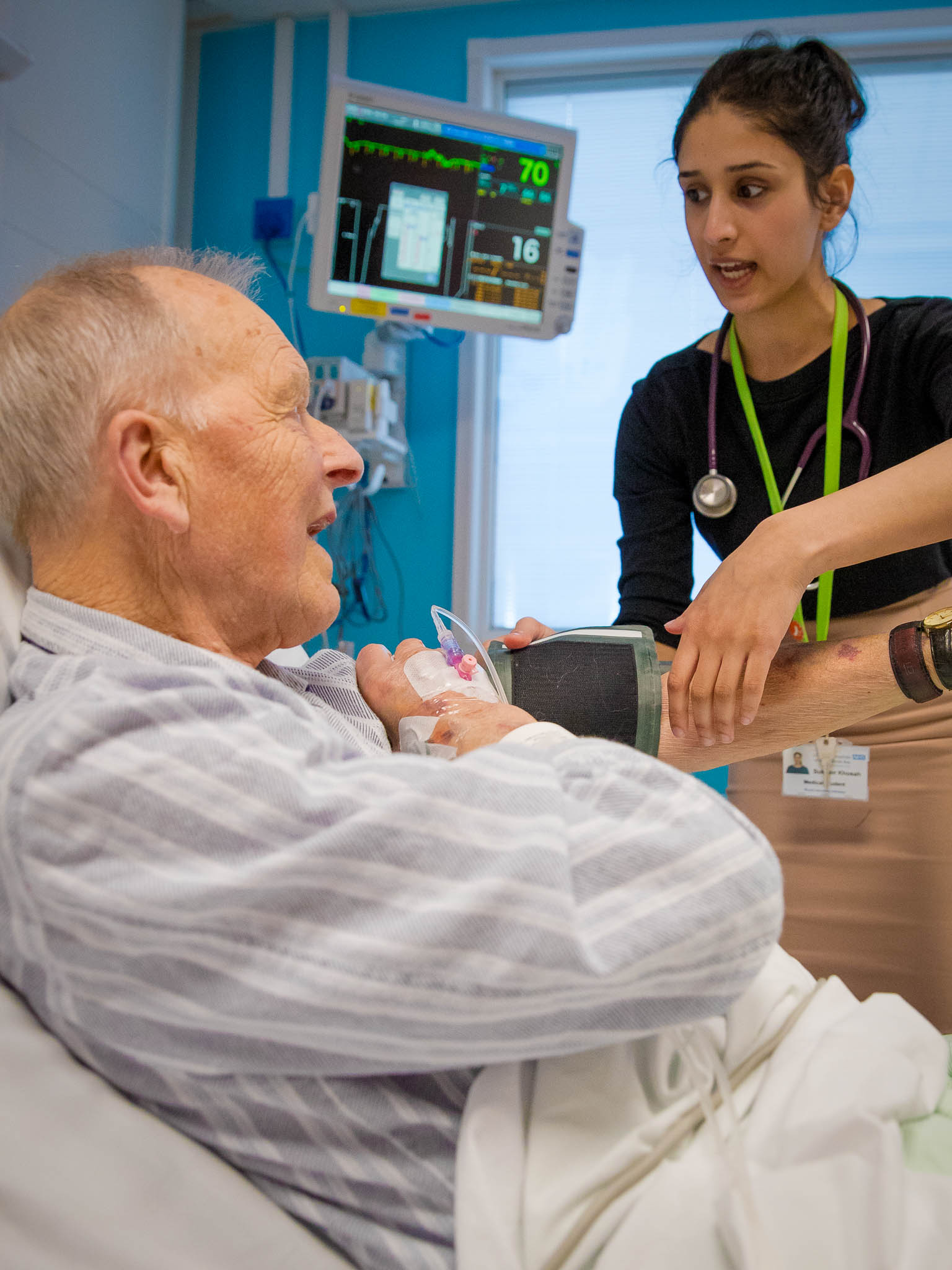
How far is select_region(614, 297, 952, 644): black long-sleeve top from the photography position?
1.68 metres

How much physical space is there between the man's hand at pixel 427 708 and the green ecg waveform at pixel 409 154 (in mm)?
2016

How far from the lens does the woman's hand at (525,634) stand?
1386mm

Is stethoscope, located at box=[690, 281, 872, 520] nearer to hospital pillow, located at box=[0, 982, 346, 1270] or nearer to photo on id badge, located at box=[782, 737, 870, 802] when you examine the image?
photo on id badge, located at box=[782, 737, 870, 802]

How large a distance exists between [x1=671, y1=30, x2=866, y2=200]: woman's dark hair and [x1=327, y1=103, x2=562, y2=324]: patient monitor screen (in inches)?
49.3

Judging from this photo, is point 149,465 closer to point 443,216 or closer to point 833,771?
point 833,771

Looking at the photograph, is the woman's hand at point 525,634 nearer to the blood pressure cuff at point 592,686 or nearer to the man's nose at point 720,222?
the blood pressure cuff at point 592,686

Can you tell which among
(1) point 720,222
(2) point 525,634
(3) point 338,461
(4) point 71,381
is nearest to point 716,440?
(1) point 720,222

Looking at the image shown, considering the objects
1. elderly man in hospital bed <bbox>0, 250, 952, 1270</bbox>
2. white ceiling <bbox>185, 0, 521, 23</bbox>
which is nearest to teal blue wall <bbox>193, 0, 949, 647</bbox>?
white ceiling <bbox>185, 0, 521, 23</bbox>

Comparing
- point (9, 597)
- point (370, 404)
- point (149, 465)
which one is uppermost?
point (370, 404)

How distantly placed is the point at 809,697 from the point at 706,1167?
31.0 inches

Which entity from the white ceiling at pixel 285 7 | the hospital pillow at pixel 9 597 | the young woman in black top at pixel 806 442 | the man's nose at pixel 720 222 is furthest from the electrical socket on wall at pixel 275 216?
the hospital pillow at pixel 9 597

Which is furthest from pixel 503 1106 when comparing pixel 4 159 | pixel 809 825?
pixel 4 159

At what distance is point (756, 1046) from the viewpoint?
35.6 inches

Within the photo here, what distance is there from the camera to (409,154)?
282 cm
